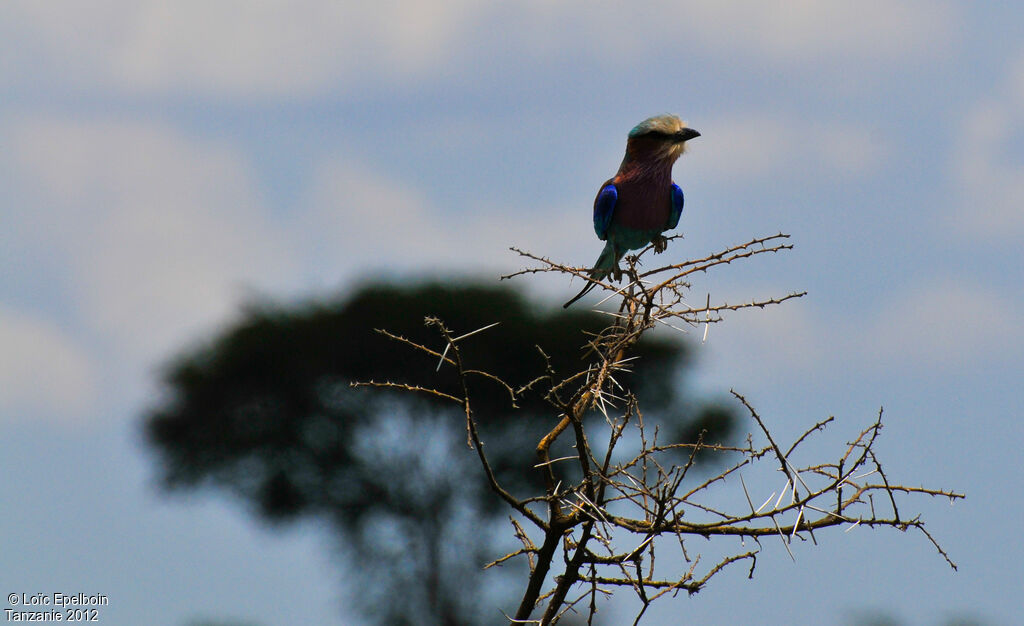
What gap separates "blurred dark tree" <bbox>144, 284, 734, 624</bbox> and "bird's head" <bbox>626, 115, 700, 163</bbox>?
1514cm

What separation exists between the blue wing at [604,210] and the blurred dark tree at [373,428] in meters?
15.1

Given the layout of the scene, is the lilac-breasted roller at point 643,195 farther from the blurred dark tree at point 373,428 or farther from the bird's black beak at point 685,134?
the blurred dark tree at point 373,428

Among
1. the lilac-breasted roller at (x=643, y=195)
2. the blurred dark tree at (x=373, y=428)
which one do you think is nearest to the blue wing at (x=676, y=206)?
the lilac-breasted roller at (x=643, y=195)

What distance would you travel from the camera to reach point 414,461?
867 inches

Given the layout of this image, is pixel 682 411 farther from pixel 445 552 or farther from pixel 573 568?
pixel 573 568

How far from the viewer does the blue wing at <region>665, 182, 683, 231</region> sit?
18.5ft

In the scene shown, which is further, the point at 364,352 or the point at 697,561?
the point at 364,352

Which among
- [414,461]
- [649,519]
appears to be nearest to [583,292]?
[649,519]

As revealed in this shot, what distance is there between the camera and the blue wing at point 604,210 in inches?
217

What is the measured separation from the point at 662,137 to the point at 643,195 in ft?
0.82

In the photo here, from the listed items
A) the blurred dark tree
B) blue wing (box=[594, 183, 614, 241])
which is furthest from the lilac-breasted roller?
the blurred dark tree

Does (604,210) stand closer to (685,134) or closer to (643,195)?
(643,195)

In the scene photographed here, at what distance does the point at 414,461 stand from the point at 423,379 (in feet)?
6.25

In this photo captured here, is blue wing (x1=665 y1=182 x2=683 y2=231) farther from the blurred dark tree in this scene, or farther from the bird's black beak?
the blurred dark tree
